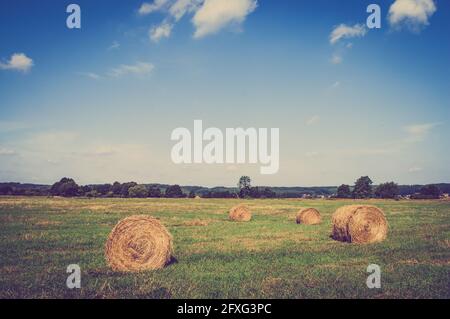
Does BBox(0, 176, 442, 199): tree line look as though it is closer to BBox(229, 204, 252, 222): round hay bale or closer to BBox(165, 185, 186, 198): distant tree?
BBox(165, 185, 186, 198): distant tree

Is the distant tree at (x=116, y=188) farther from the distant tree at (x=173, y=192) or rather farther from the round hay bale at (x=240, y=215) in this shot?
the round hay bale at (x=240, y=215)

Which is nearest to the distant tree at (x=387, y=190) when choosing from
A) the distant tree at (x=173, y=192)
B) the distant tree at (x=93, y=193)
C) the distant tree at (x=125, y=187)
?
the distant tree at (x=173, y=192)

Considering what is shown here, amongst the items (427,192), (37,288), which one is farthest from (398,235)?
(427,192)

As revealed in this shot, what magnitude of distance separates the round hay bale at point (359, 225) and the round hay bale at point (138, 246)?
9022mm

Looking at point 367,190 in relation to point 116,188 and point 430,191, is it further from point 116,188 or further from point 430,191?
point 116,188

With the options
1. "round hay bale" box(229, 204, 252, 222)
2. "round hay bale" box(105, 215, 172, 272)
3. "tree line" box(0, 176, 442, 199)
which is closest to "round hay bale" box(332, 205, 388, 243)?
"round hay bale" box(105, 215, 172, 272)

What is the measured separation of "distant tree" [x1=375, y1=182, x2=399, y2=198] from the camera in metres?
108

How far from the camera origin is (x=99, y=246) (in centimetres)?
1616

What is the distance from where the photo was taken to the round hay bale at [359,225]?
1836cm

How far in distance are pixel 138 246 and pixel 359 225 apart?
1081 centimetres

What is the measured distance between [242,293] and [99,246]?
899 cm

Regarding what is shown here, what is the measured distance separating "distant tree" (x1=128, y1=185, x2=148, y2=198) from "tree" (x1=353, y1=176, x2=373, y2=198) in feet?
190

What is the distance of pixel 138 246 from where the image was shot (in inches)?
515

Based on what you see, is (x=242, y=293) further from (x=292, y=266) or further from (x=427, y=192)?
(x=427, y=192)
